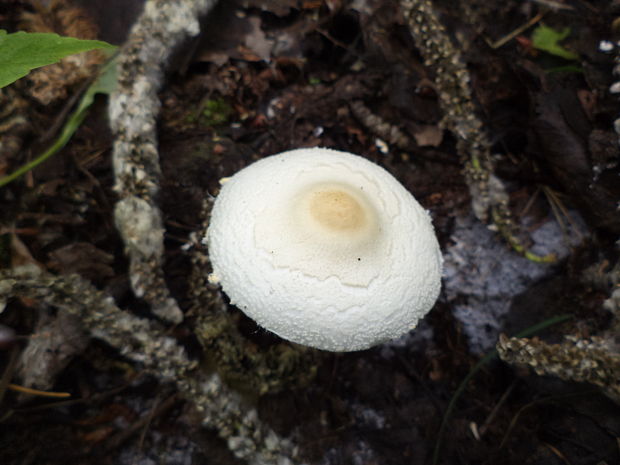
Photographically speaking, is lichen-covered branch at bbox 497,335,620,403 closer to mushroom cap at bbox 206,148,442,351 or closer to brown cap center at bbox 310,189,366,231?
mushroom cap at bbox 206,148,442,351

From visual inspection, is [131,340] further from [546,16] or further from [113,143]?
[546,16]

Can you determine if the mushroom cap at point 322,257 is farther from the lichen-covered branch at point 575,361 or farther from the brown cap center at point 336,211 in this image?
the lichen-covered branch at point 575,361

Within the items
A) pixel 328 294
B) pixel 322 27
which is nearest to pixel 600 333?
pixel 328 294

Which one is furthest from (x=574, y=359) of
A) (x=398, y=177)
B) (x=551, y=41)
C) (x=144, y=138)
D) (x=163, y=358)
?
(x=144, y=138)

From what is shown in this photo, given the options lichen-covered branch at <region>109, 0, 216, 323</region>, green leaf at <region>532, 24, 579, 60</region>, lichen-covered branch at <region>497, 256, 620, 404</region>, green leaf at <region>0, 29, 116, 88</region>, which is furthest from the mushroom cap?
green leaf at <region>532, 24, 579, 60</region>

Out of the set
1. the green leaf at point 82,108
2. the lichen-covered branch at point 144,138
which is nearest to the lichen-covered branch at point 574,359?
the lichen-covered branch at point 144,138

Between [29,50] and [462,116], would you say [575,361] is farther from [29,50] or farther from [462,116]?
[29,50]
